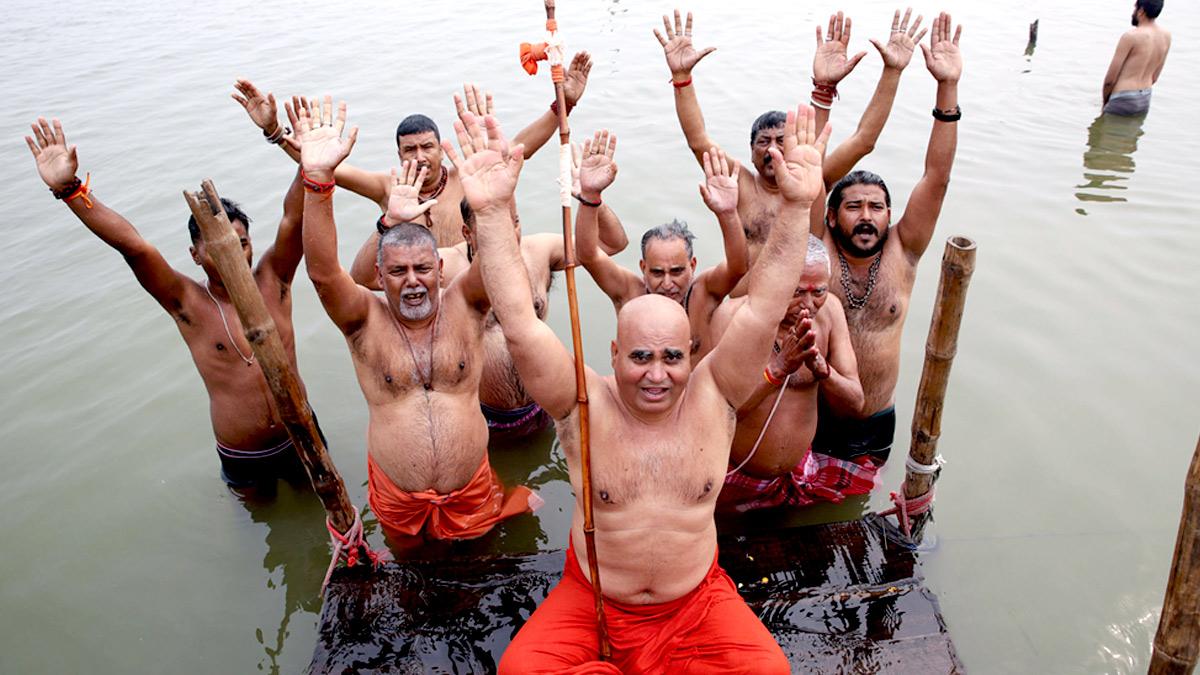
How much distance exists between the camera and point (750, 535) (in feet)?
15.7

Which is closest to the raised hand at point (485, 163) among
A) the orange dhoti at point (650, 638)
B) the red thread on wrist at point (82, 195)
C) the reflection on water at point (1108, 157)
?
the orange dhoti at point (650, 638)

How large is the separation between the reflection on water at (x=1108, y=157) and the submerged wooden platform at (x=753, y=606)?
7391 mm

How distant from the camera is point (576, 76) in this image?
559 centimetres

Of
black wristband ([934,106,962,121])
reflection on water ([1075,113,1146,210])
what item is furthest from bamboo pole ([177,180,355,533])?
reflection on water ([1075,113,1146,210])

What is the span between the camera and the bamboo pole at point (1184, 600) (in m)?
3.21

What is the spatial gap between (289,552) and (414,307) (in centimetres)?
251

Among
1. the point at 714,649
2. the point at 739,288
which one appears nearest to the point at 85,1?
the point at 739,288

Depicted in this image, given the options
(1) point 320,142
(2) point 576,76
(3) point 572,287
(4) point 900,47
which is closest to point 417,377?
(1) point 320,142

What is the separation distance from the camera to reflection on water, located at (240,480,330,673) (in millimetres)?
5160

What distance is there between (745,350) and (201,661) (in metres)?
4.15

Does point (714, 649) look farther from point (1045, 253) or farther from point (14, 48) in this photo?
point (14, 48)

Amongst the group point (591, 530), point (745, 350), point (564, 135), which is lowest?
point (591, 530)

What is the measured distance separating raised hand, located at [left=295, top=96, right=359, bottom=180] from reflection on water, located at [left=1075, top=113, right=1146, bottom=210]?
925cm

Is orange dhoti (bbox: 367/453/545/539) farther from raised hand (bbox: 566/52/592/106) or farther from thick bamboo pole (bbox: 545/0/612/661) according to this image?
raised hand (bbox: 566/52/592/106)
